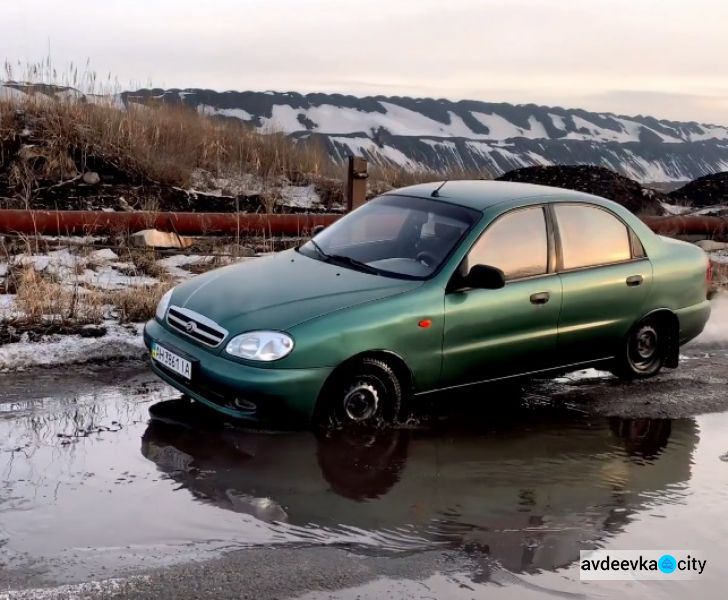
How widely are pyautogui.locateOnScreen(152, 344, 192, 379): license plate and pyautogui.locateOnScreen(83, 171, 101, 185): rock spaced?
9.38m

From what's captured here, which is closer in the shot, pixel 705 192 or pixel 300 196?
pixel 300 196

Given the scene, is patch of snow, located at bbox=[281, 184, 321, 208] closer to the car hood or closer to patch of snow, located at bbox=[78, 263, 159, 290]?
patch of snow, located at bbox=[78, 263, 159, 290]

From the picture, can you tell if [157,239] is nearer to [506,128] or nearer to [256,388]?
[256,388]

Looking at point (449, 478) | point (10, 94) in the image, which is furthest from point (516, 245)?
point (10, 94)

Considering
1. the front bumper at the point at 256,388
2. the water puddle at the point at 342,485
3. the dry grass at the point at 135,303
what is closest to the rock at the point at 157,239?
the dry grass at the point at 135,303

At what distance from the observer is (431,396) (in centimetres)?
600

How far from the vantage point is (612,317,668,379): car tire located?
281 inches

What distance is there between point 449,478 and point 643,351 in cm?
291

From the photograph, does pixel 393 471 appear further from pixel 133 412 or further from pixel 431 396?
pixel 133 412

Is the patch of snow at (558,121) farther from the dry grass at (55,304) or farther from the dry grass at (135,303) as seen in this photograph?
the dry grass at (55,304)

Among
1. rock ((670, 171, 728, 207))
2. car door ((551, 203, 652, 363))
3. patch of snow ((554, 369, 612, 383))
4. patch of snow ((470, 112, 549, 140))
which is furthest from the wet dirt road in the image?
patch of snow ((470, 112, 549, 140))

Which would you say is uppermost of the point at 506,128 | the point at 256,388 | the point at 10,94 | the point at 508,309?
the point at 506,128

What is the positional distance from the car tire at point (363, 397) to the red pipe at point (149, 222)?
6.20 metres

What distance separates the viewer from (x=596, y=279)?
6.72 metres
